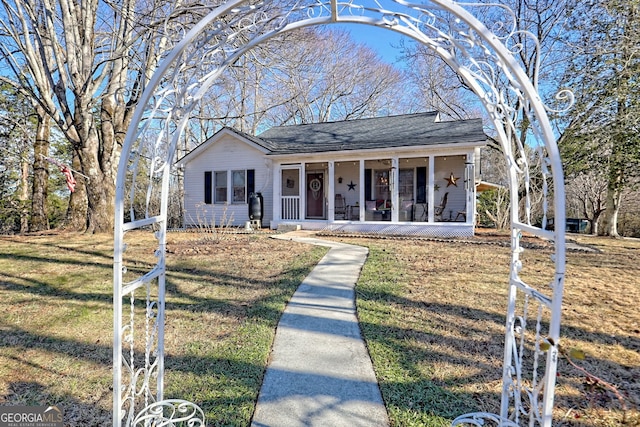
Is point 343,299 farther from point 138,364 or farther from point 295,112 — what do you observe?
point 295,112

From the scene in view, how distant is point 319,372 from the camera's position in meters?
2.66

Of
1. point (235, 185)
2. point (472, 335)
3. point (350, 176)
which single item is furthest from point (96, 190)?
point (472, 335)

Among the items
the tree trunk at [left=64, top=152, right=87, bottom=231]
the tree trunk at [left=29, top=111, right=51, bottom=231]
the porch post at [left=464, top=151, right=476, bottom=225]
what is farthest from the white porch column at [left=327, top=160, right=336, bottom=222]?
the tree trunk at [left=29, top=111, right=51, bottom=231]

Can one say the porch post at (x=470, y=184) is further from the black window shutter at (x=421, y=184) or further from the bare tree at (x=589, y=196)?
the bare tree at (x=589, y=196)

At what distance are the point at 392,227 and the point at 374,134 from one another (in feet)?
12.0

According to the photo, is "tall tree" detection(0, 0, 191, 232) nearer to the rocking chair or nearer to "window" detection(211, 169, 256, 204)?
"window" detection(211, 169, 256, 204)

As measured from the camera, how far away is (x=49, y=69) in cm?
801

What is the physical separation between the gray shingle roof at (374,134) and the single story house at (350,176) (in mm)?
36

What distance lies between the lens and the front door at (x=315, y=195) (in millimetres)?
13781

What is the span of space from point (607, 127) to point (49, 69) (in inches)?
596

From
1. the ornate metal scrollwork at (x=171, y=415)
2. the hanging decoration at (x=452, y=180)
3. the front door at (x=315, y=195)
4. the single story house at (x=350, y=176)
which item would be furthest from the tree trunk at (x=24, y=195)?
the hanging decoration at (x=452, y=180)

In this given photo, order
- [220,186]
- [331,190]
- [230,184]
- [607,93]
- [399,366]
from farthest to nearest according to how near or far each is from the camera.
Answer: [220,186], [230,184], [331,190], [607,93], [399,366]

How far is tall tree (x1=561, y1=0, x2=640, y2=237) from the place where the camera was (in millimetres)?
7195

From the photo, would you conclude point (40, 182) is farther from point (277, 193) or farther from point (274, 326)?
point (274, 326)
